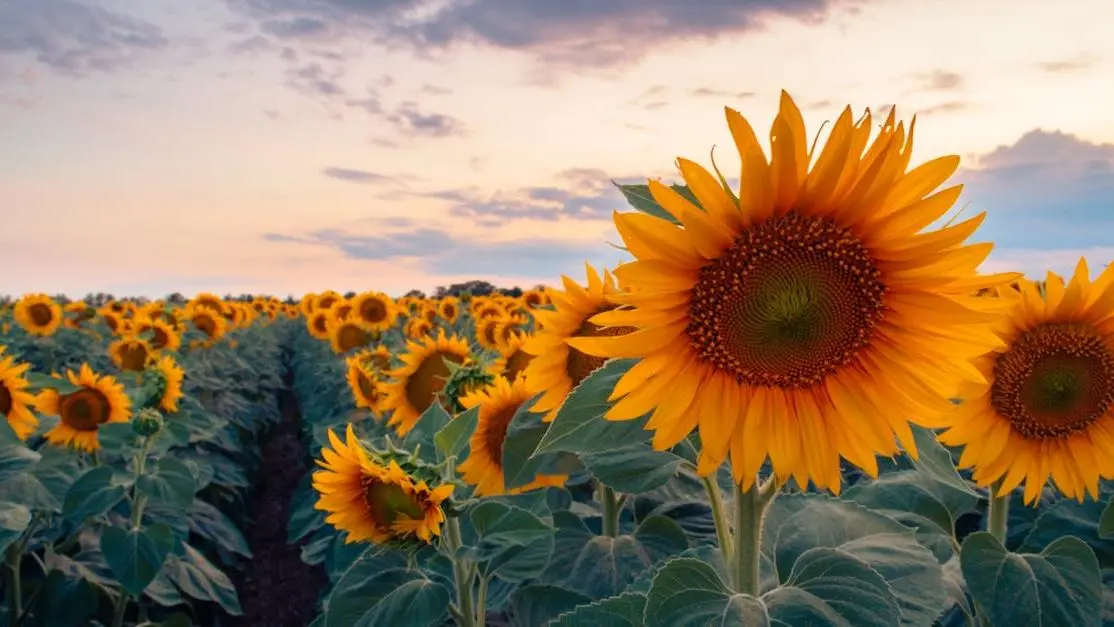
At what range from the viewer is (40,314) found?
46.6 ft

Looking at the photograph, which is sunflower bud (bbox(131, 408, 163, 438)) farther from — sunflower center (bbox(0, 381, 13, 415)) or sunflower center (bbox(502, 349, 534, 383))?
sunflower center (bbox(502, 349, 534, 383))

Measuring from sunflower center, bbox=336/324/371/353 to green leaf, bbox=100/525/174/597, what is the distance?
6726 mm

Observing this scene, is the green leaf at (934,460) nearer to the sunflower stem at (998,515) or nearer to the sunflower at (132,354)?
the sunflower stem at (998,515)

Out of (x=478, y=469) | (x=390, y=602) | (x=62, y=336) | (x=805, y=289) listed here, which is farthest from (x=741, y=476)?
(x=62, y=336)

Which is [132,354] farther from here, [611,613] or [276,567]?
[611,613]

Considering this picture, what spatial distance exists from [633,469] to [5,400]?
507 centimetres

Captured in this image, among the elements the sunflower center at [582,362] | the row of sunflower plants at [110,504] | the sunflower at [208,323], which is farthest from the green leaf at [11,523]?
the sunflower at [208,323]

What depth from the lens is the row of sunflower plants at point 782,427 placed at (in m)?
1.81

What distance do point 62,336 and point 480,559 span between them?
46.1 feet

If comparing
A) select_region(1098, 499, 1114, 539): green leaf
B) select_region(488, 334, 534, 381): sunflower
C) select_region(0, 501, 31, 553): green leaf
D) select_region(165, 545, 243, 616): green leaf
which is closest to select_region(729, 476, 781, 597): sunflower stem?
select_region(1098, 499, 1114, 539): green leaf

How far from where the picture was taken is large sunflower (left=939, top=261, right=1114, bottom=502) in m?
3.08

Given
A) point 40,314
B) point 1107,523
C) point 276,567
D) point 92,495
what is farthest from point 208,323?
point 1107,523

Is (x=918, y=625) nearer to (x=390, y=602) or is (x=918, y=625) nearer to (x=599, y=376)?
(x=599, y=376)

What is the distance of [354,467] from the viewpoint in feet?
9.73
